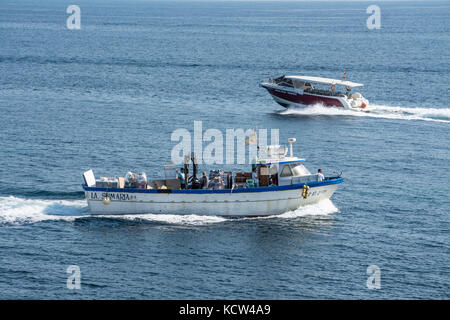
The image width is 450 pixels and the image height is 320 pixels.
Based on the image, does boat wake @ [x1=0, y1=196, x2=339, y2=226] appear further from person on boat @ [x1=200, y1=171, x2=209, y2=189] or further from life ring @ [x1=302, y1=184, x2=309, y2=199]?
person on boat @ [x1=200, y1=171, x2=209, y2=189]

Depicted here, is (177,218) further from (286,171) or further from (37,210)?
(37,210)

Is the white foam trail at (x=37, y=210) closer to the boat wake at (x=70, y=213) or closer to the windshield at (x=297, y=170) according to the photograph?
the boat wake at (x=70, y=213)

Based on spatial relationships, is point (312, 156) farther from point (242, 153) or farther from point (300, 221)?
point (300, 221)

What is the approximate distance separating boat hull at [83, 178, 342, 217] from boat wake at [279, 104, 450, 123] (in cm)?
4514

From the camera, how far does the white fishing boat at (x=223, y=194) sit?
182 feet

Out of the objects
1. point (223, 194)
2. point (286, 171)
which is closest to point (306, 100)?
point (286, 171)

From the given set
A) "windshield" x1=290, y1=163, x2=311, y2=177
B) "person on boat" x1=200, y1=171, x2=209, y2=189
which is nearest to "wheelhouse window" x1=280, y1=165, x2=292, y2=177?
"windshield" x1=290, y1=163, x2=311, y2=177

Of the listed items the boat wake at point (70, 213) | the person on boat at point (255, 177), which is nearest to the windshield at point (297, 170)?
the boat wake at point (70, 213)

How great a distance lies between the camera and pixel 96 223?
5512 cm

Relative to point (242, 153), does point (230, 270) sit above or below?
below

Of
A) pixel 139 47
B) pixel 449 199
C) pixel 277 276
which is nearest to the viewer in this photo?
pixel 277 276

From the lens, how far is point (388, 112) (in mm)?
101438

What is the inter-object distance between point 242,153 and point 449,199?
2398 centimetres

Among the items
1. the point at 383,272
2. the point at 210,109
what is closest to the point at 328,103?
the point at 210,109
